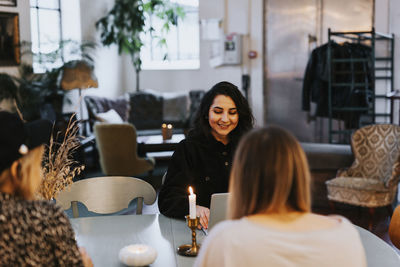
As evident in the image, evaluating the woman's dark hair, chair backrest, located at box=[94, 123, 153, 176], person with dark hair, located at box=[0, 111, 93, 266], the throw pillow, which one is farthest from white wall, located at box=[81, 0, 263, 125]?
person with dark hair, located at box=[0, 111, 93, 266]

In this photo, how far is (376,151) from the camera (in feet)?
15.4

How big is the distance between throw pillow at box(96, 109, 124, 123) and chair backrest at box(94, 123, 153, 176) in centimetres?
97

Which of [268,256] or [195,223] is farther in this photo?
[195,223]

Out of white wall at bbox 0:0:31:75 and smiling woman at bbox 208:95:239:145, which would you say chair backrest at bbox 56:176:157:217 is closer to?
smiling woman at bbox 208:95:239:145

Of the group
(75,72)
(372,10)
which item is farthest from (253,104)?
(75,72)

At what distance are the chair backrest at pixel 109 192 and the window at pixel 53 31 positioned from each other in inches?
149

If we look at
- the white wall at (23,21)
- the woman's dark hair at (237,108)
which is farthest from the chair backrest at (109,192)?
the white wall at (23,21)

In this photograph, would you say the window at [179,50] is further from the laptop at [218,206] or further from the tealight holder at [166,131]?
the laptop at [218,206]

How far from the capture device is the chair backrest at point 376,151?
181 inches

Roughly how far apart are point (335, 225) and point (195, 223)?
0.65 metres

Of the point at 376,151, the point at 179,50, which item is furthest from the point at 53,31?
the point at 376,151

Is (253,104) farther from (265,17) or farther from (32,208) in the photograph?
(32,208)

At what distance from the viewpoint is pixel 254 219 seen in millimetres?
1146

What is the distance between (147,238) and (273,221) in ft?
3.16
